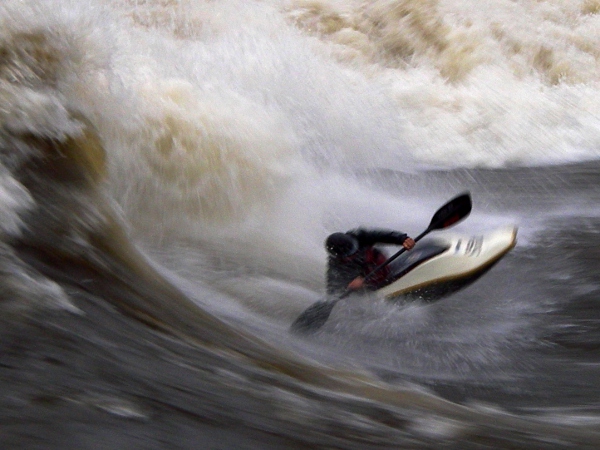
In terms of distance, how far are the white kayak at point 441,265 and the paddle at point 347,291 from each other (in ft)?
0.26

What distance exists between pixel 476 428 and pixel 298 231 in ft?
12.7

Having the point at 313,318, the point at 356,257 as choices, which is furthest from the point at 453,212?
the point at 313,318

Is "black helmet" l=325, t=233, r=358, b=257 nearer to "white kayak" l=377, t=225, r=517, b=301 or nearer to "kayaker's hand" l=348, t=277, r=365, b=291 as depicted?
"kayaker's hand" l=348, t=277, r=365, b=291

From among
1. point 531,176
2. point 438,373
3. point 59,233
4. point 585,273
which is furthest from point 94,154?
point 531,176

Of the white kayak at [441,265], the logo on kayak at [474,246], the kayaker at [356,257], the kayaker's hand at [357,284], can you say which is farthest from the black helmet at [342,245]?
the logo on kayak at [474,246]

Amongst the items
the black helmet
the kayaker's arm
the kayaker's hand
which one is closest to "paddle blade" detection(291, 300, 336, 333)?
the kayaker's hand

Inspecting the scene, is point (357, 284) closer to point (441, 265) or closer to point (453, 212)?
point (441, 265)

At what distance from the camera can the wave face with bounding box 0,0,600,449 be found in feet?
7.09

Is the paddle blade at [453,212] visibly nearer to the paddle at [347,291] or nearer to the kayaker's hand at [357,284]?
the paddle at [347,291]

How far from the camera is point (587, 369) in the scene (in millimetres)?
3885

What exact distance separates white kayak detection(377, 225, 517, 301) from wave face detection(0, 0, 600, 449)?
152 mm

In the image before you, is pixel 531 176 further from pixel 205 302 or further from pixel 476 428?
pixel 476 428

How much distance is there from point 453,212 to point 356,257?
615mm

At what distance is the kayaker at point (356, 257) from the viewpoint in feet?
14.6
